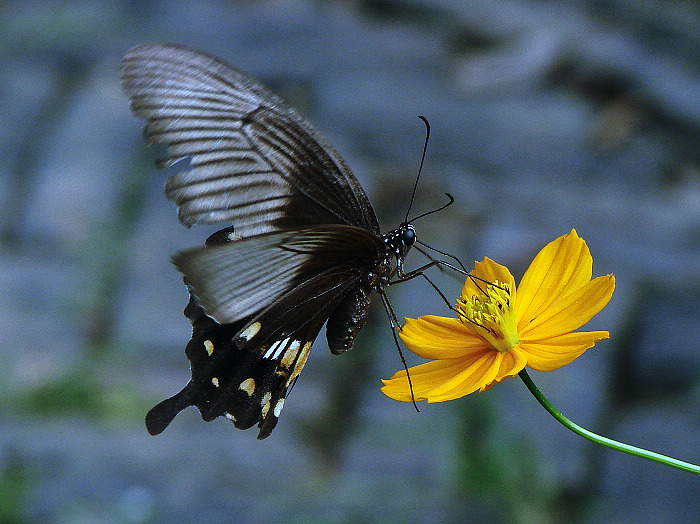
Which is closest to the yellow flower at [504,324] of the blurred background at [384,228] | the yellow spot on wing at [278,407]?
the yellow spot on wing at [278,407]

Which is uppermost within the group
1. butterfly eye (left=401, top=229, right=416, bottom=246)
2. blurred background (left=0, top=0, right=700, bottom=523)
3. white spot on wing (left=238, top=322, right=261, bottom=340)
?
butterfly eye (left=401, top=229, right=416, bottom=246)

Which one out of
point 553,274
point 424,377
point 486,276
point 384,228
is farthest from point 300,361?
point 384,228

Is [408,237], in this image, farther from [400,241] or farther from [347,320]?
[347,320]

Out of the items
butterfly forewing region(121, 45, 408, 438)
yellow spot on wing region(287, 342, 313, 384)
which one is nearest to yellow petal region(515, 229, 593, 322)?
butterfly forewing region(121, 45, 408, 438)

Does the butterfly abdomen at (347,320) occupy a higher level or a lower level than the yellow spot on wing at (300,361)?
higher

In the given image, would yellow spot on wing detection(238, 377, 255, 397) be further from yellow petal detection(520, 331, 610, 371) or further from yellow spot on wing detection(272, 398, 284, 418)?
yellow petal detection(520, 331, 610, 371)

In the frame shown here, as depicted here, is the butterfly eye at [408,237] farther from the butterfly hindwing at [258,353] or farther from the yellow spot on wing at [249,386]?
the yellow spot on wing at [249,386]

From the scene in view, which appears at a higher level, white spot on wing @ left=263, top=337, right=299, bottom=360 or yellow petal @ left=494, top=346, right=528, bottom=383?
yellow petal @ left=494, top=346, right=528, bottom=383
